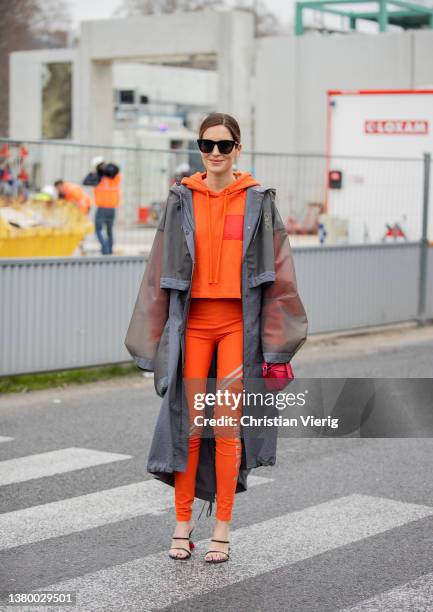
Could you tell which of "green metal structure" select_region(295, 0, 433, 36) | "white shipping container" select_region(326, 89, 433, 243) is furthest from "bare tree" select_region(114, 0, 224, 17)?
"white shipping container" select_region(326, 89, 433, 243)

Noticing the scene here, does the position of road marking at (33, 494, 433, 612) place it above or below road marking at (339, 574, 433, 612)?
below

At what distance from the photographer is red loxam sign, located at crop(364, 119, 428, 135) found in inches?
751

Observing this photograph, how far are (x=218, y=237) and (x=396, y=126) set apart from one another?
574 inches

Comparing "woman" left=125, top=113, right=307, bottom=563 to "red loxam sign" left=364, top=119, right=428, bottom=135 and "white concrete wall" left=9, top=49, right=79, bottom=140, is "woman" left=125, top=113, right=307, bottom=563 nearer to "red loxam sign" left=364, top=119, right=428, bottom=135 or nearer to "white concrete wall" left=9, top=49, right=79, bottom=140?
"red loxam sign" left=364, top=119, right=428, bottom=135

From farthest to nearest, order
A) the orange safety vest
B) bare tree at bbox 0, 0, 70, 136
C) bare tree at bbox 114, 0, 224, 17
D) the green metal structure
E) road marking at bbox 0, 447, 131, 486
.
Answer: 1. bare tree at bbox 114, 0, 224, 17
2. bare tree at bbox 0, 0, 70, 136
3. the green metal structure
4. the orange safety vest
5. road marking at bbox 0, 447, 131, 486

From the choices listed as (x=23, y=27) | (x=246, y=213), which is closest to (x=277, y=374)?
(x=246, y=213)

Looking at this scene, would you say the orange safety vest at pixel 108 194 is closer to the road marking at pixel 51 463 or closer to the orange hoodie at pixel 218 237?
the road marking at pixel 51 463

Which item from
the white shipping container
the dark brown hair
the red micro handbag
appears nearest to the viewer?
the red micro handbag

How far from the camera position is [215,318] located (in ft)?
17.2

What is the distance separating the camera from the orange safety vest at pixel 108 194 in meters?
13.2

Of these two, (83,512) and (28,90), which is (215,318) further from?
(28,90)

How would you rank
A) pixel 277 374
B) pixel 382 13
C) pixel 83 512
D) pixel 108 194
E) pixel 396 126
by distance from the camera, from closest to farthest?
pixel 277 374 → pixel 83 512 → pixel 108 194 → pixel 396 126 → pixel 382 13

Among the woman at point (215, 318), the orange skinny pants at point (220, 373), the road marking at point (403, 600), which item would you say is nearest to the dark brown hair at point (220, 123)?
the woman at point (215, 318)

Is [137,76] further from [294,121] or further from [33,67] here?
[294,121]
